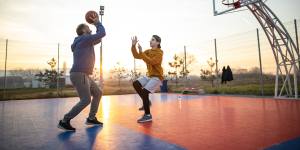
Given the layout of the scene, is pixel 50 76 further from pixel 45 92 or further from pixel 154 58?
pixel 154 58

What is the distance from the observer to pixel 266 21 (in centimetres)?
829

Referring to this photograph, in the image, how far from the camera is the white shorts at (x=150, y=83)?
4.44 m

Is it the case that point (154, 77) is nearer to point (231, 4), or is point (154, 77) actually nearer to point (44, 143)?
point (44, 143)

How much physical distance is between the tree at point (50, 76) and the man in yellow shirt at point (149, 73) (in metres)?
10.7

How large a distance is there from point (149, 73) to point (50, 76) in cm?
1207

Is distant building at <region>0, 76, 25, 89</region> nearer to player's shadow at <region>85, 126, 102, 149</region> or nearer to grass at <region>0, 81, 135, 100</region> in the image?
grass at <region>0, 81, 135, 100</region>

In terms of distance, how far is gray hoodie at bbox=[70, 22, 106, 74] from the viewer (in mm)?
3765

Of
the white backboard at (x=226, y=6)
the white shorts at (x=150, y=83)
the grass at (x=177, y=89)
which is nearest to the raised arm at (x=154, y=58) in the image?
the white shorts at (x=150, y=83)

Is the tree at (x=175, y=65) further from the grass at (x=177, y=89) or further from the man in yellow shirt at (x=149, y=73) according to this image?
the man in yellow shirt at (x=149, y=73)

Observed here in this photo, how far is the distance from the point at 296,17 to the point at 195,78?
765cm

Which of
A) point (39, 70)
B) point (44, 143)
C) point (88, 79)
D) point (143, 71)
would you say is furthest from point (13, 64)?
point (44, 143)

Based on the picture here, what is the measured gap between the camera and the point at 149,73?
15.1ft

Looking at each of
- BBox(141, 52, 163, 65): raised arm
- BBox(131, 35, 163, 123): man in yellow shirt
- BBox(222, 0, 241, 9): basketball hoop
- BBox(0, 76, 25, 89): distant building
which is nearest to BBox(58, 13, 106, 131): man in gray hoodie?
BBox(131, 35, 163, 123): man in yellow shirt

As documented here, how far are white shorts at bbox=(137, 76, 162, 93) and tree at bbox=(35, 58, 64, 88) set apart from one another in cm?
1069
